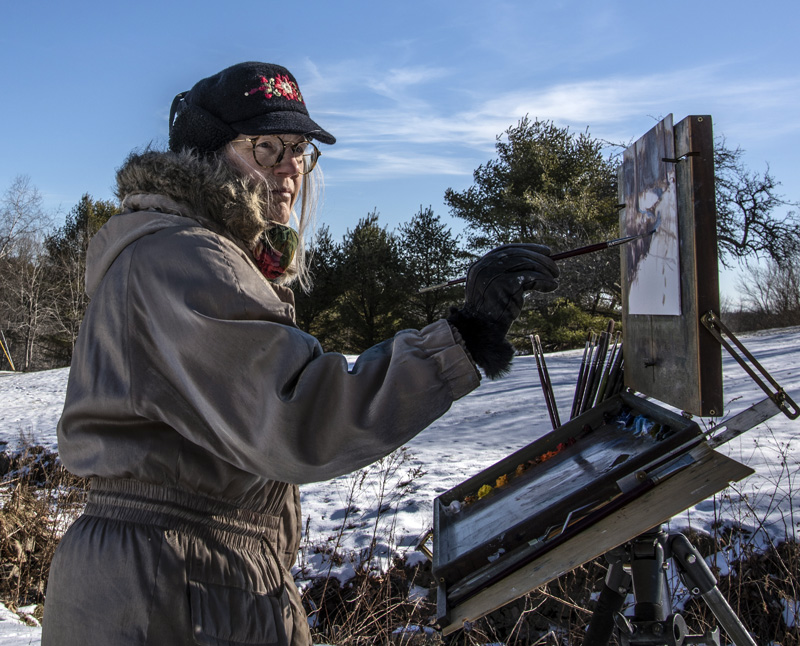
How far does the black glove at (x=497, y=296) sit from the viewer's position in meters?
1.17

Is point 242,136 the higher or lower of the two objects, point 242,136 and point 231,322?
the higher

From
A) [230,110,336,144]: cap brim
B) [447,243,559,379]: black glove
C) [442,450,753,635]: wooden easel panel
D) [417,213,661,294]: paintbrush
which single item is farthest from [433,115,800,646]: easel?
[230,110,336,144]: cap brim

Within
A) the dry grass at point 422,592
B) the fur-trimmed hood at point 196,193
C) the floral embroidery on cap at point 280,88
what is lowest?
the dry grass at point 422,592

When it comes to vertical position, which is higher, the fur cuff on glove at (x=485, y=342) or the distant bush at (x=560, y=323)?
the fur cuff on glove at (x=485, y=342)

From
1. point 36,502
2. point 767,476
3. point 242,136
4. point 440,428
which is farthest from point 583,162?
point 242,136

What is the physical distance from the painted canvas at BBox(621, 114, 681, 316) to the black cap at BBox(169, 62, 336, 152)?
42.0 inches

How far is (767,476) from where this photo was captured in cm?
405

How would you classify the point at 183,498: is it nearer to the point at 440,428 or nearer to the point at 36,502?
the point at 36,502

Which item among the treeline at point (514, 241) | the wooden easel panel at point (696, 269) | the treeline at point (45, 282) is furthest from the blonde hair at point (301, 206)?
the treeline at point (45, 282)

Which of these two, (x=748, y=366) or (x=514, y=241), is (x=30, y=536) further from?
(x=514, y=241)

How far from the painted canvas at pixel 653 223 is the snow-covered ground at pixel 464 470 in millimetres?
1520

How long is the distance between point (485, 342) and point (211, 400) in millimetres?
489

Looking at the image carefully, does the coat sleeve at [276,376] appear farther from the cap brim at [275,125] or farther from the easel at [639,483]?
the easel at [639,483]

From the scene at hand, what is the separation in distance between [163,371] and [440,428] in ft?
19.9
